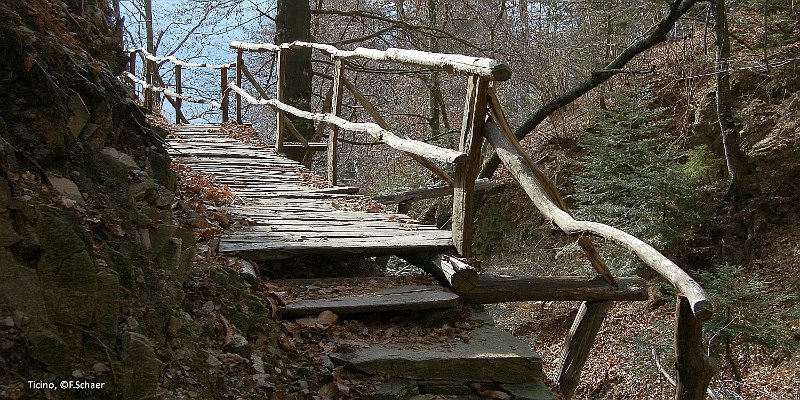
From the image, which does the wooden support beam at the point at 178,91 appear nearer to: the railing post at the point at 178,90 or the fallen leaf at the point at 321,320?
the railing post at the point at 178,90

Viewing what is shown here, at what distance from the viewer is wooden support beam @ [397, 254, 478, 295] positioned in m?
4.18

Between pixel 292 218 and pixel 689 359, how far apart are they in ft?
11.5

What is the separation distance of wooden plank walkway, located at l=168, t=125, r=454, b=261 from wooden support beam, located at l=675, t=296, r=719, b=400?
1.95 meters

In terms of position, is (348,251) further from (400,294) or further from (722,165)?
(722,165)

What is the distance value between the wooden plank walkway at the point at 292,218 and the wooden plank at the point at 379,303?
0.50m

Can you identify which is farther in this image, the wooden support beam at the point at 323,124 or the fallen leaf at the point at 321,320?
the wooden support beam at the point at 323,124

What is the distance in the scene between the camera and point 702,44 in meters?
14.8

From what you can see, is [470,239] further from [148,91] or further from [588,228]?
[148,91]

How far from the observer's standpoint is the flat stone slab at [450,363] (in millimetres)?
3471

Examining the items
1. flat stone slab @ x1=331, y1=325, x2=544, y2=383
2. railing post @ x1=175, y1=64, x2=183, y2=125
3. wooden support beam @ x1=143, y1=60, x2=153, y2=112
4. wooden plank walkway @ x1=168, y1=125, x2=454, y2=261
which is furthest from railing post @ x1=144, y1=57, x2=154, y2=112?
flat stone slab @ x1=331, y1=325, x2=544, y2=383

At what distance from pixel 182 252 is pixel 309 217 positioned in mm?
2378

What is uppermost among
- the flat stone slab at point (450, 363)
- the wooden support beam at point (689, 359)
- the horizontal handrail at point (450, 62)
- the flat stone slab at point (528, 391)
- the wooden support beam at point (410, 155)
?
the horizontal handrail at point (450, 62)

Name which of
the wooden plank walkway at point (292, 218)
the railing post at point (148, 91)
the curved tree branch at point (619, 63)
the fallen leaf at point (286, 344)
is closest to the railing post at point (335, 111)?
the wooden plank walkway at point (292, 218)

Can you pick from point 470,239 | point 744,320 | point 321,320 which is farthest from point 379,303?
point 744,320
